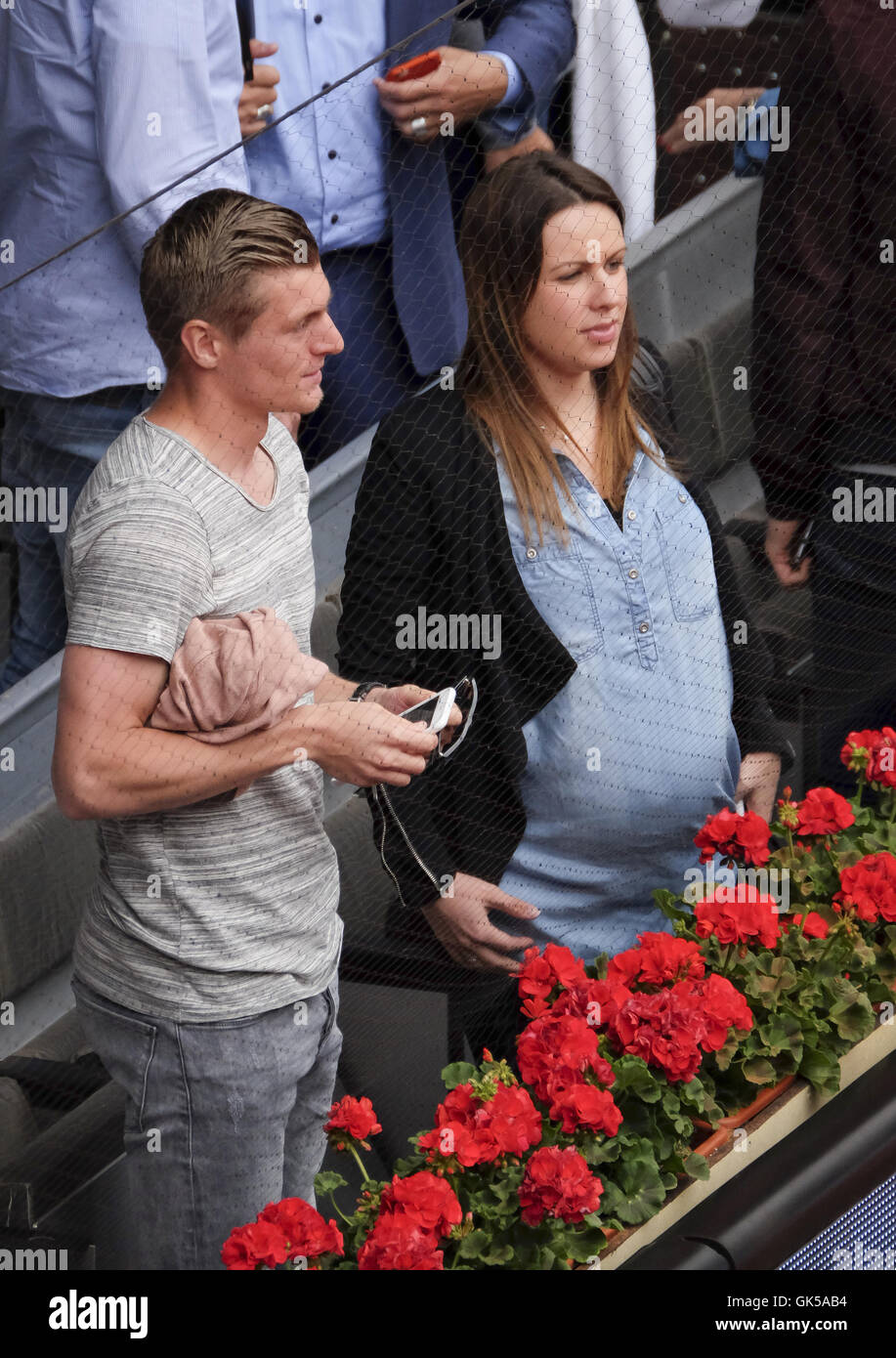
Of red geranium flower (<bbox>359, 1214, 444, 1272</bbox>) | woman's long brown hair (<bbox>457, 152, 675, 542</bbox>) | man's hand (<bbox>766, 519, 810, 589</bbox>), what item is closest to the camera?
red geranium flower (<bbox>359, 1214, 444, 1272</bbox>)

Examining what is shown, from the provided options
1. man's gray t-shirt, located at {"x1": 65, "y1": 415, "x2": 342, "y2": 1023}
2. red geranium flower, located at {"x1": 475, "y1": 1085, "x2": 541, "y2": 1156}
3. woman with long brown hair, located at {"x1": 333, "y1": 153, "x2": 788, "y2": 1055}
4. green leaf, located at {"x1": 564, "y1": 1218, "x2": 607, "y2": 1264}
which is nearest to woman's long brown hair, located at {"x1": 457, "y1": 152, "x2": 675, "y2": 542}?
woman with long brown hair, located at {"x1": 333, "y1": 153, "x2": 788, "y2": 1055}

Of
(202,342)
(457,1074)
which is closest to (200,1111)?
(457,1074)

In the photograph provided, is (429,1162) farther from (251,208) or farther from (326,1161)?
(251,208)

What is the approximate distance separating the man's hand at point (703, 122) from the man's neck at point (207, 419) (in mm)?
689

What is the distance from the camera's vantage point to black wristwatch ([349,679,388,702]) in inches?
61.3

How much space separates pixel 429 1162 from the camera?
4.47 feet

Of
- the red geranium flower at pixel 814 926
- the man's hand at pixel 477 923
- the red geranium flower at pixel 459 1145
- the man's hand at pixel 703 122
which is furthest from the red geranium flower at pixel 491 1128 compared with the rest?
the man's hand at pixel 703 122

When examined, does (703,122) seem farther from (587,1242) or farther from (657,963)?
(587,1242)

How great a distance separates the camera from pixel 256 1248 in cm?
125

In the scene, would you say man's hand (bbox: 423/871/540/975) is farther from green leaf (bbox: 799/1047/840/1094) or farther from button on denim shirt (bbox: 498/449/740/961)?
green leaf (bbox: 799/1047/840/1094)

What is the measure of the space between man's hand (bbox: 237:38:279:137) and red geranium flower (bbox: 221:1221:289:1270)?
1.12m

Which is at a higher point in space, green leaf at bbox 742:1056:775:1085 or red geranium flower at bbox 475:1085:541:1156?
red geranium flower at bbox 475:1085:541:1156

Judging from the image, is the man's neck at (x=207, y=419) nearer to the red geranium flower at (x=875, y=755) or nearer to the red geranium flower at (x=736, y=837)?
the red geranium flower at (x=736, y=837)

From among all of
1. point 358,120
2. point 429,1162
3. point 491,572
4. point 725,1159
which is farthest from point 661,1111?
point 358,120
